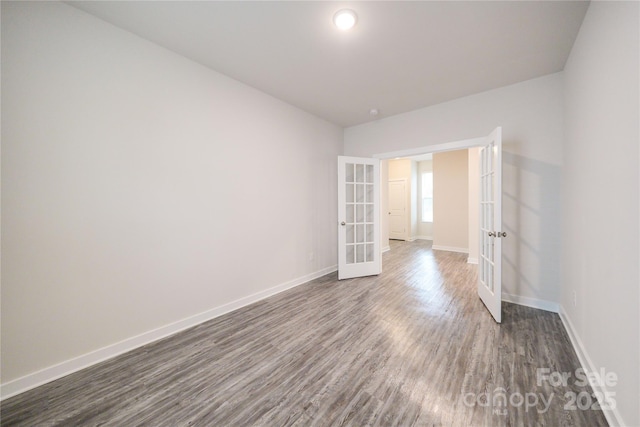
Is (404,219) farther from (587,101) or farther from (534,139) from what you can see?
(587,101)

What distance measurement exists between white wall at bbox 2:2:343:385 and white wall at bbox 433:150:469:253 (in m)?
5.29

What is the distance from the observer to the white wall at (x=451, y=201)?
6.13m

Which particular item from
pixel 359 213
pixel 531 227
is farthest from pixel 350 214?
pixel 531 227

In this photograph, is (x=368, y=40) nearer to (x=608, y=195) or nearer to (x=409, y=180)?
(x=608, y=195)

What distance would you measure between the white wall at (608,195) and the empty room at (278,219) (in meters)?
0.02

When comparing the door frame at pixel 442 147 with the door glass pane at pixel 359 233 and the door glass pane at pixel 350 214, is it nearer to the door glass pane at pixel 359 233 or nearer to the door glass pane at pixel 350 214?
the door glass pane at pixel 350 214

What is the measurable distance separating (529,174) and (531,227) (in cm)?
62

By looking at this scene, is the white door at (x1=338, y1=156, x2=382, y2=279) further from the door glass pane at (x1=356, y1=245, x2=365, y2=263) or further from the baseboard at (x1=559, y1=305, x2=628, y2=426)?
the baseboard at (x1=559, y1=305, x2=628, y2=426)

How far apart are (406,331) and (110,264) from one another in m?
2.71

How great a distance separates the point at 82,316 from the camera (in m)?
1.79

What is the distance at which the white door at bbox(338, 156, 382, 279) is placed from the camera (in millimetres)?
4008

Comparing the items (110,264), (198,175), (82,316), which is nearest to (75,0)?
(198,175)

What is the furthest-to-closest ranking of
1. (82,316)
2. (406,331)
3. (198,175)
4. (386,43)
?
(198,175) → (406,331) → (386,43) → (82,316)

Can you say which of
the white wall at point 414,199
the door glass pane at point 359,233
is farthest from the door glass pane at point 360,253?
the white wall at point 414,199
